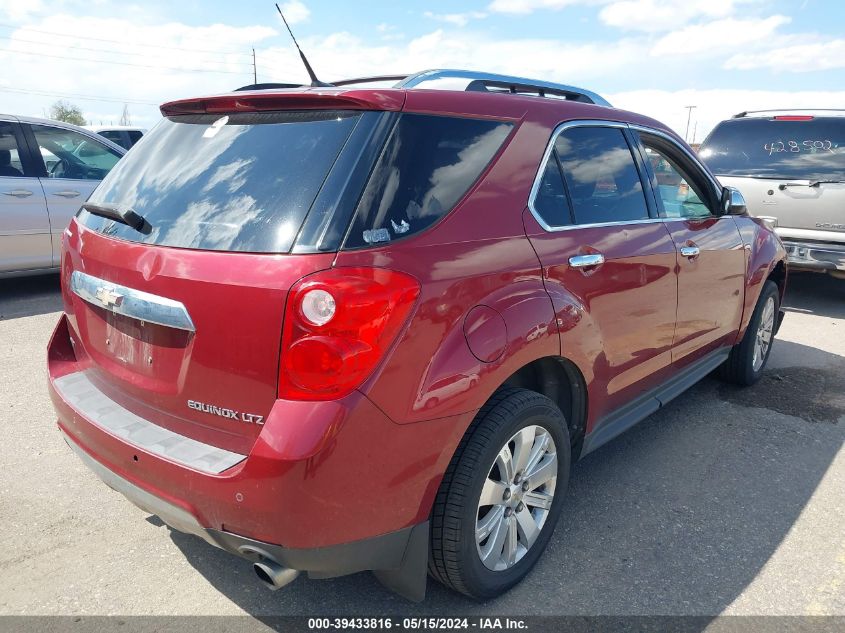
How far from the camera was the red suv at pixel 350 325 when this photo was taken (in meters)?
1.89

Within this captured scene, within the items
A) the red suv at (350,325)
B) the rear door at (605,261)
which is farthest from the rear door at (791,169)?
the red suv at (350,325)

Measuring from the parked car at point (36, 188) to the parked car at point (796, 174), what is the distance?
269 inches

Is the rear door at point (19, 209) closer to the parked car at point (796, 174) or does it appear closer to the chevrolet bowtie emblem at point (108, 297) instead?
the chevrolet bowtie emblem at point (108, 297)

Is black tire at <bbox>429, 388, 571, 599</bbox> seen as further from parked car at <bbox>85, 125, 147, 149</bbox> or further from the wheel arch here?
parked car at <bbox>85, 125, 147, 149</bbox>

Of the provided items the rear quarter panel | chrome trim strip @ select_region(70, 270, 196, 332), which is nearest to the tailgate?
chrome trim strip @ select_region(70, 270, 196, 332)

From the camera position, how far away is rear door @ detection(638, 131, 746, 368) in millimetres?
3490

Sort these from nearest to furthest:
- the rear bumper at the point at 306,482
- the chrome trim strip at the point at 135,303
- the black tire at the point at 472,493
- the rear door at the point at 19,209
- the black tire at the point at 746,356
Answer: the rear bumper at the point at 306,482 < the chrome trim strip at the point at 135,303 < the black tire at the point at 472,493 < the black tire at the point at 746,356 < the rear door at the point at 19,209

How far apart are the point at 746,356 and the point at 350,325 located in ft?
12.0

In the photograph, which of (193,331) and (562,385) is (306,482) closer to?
(193,331)

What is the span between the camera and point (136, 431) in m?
2.20

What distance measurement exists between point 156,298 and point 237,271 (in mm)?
337

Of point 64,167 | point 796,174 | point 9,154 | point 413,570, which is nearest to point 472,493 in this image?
point 413,570

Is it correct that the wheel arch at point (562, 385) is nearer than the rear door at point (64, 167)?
Yes

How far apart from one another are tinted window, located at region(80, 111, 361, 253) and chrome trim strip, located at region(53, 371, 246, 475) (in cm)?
59
